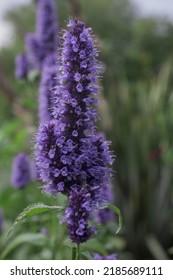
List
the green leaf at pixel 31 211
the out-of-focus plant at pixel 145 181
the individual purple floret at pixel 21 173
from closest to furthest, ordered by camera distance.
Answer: the green leaf at pixel 31 211
the individual purple floret at pixel 21 173
the out-of-focus plant at pixel 145 181

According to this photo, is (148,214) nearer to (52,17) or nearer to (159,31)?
(52,17)

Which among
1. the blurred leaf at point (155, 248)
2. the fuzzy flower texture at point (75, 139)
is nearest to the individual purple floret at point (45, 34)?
the fuzzy flower texture at point (75, 139)

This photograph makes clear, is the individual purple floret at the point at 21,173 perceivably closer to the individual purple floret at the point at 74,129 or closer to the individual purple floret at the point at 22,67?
the individual purple floret at the point at 22,67

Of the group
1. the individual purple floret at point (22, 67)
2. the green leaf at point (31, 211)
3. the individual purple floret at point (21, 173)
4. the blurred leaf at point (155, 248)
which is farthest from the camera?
the blurred leaf at point (155, 248)

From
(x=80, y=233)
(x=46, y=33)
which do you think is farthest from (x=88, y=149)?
(x=46, y=33)
